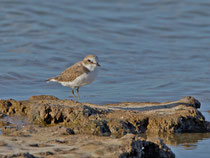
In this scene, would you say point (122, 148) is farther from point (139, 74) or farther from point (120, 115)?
point (139, 74)

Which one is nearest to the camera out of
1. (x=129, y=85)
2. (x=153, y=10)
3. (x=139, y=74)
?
(x=129, y=85)

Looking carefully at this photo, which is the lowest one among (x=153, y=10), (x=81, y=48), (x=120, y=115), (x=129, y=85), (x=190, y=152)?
(x=190, y=152)

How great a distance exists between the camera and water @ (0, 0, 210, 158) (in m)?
9.84

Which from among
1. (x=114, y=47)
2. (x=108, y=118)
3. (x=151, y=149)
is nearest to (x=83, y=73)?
(x=108, y=118)

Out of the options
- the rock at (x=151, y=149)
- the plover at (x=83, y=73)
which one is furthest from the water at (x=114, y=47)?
the plover at (x=83, y=73)

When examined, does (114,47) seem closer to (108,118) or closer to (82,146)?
(108,118)

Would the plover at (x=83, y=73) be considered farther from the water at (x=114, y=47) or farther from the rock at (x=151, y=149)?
the rock at (x=151, y=149)

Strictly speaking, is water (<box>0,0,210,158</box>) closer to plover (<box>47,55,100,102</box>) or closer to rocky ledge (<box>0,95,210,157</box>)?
rocky ledge (<box>0,95,210,157</box>)

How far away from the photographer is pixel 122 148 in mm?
4594

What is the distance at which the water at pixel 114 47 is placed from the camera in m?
9.84

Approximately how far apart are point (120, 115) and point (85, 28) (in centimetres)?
957

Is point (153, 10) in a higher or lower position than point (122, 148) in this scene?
higher

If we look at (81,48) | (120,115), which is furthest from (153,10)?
(120,115)

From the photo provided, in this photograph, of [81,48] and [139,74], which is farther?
[81,48]
